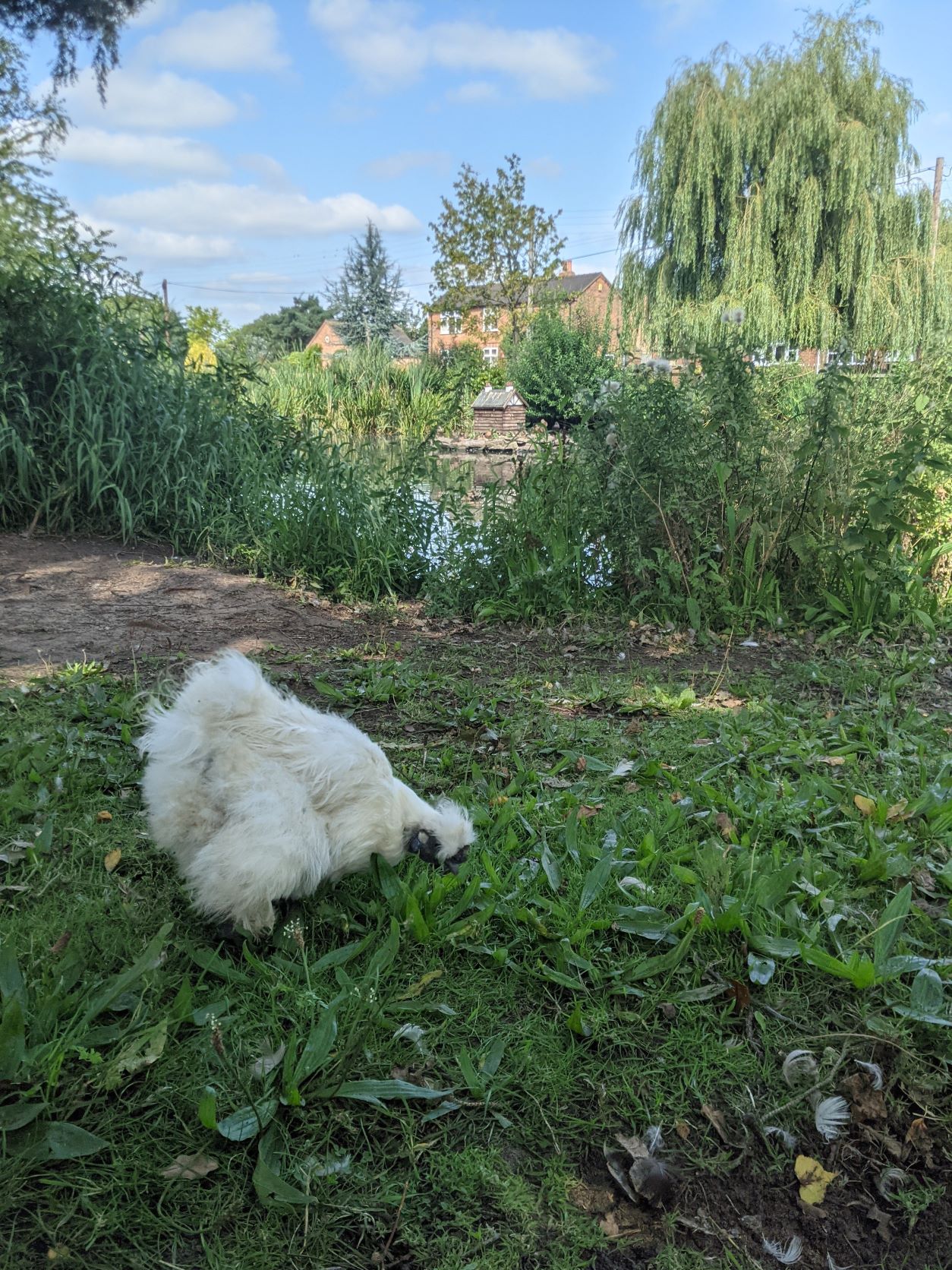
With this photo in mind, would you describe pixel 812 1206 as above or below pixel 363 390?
below

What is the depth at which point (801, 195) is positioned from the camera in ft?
46.4

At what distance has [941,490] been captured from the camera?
5.11 meters

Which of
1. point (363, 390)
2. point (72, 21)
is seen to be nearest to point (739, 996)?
point (72, 21)

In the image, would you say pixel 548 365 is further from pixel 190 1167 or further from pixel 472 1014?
pixel 190 1167

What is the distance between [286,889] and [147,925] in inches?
15.4

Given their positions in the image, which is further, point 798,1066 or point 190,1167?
point 798,1066

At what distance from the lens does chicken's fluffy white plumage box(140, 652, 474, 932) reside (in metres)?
1.86

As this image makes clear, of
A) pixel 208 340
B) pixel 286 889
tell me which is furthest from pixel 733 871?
pixel 208 340

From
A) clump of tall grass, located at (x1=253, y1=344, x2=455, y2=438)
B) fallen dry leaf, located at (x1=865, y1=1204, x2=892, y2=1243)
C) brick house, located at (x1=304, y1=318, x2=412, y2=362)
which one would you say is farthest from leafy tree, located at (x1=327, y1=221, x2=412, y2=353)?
fallen dry leaf, located at (x1=865, y1=1204, x2=892, y2=1243)

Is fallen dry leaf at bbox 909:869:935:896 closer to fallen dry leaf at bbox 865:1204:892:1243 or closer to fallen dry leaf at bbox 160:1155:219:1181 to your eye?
fallen dry leaf at bbox 865:1204:892:1243

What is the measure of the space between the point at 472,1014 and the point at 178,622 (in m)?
3.28

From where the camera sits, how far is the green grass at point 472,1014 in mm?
1384

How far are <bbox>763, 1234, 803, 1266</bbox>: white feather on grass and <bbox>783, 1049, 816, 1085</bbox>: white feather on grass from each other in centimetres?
31

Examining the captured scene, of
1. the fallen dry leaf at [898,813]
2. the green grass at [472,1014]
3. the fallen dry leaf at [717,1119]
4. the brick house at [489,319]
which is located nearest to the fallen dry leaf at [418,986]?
the green grass at [472,1014]
